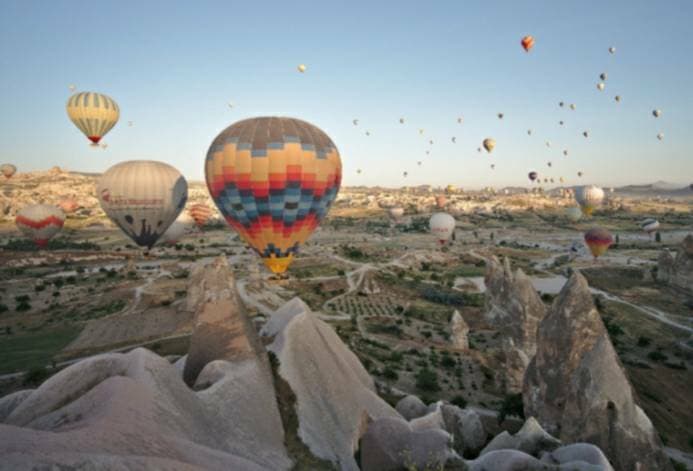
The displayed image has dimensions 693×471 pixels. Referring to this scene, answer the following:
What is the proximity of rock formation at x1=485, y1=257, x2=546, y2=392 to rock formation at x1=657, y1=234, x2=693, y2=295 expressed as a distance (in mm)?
36021

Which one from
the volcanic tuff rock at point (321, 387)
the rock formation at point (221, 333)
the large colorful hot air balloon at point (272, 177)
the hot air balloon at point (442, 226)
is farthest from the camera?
the hot air balloon at point (442, 226)

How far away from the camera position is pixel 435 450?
41.5 ft

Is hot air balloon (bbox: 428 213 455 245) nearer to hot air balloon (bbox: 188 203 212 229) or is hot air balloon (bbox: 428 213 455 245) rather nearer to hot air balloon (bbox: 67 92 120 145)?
hot air balloon (bbox: 188 203 212 229)

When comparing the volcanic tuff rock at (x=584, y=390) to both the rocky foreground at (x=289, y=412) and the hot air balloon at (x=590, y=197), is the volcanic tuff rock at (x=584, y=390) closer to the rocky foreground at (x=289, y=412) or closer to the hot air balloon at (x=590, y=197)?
the rocky foreground at (x=289, y=412)

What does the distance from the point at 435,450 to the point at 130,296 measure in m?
49.5

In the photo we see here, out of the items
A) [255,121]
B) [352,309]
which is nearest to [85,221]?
[352,309]

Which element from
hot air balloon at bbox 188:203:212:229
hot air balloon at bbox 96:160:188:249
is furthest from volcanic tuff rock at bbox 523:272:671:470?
hot air balloon at bbox 188:203:212:229

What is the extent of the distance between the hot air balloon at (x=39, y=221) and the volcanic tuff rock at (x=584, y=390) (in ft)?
258

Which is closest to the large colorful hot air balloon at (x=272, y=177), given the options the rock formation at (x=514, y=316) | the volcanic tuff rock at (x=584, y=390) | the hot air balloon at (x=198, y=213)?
the rock formation at (x=514, y=316)

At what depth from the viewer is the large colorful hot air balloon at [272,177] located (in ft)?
102

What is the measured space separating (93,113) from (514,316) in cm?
5420

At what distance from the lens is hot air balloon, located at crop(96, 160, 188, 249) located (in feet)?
150

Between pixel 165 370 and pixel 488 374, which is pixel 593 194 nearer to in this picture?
pixel 488 374

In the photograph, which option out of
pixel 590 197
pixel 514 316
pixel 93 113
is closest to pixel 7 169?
pixel 93 113
